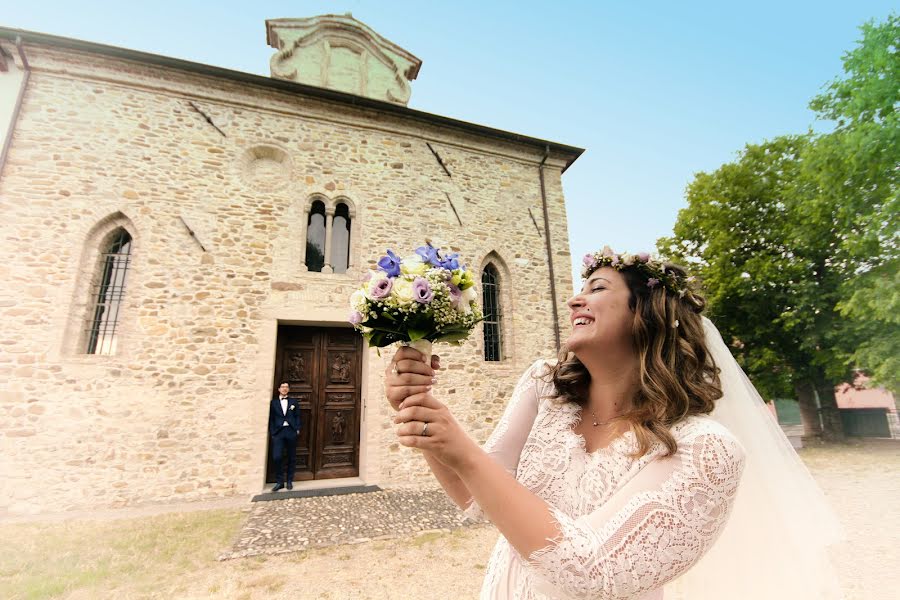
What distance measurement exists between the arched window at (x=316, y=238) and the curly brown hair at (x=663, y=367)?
777 centimetres

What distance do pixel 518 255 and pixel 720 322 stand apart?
32.2 feet

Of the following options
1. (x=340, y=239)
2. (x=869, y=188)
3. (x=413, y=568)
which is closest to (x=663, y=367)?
(x=413, y=568)

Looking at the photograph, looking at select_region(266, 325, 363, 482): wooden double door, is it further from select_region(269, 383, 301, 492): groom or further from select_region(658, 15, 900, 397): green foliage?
select_region(658, 15, 900, 397): green foliage

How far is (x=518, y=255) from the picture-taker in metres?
10.2

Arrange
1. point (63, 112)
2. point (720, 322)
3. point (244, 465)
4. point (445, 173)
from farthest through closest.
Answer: point (720, 322) < point (445, 173) < point (63, 112) < point (244, 465)

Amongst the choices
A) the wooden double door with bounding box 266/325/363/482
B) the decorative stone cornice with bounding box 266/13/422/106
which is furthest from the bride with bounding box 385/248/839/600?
the decorative stone cornice with bounding box 266/13/422/106

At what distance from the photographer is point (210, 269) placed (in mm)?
7855

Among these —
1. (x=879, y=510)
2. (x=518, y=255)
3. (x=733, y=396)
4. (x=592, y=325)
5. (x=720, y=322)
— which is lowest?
(x=879, y=510)

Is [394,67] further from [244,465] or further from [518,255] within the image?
[244,465]

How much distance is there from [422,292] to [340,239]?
8.08 m

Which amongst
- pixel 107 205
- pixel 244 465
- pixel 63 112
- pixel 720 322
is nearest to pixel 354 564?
pixel 244 465

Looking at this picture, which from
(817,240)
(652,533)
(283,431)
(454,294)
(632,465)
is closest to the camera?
(652,533)

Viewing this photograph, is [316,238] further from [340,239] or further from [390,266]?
[390,266]

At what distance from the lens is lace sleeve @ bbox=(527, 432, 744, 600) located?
112cm
